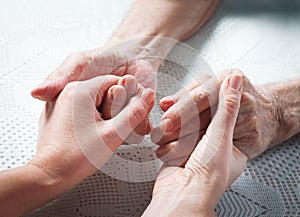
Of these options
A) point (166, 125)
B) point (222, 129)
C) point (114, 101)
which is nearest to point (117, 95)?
point (114, 101)

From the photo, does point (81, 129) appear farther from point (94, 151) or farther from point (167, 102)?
point (167, 102)

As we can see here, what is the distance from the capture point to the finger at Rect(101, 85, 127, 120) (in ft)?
3.50

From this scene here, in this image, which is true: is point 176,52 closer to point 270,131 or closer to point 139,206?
point 270,131

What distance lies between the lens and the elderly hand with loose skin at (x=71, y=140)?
911 millimetres

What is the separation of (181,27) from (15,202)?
713 mm

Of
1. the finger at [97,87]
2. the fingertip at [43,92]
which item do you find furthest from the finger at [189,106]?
the fingertip at [43,92]

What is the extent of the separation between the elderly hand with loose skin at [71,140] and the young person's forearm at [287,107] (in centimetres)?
32

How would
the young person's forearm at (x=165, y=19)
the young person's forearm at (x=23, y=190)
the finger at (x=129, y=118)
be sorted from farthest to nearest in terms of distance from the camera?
the young person's forearm at (x=165, y=19) → the finger at (x=129, y=118) → the young person's forearm at (x=23, y=190)

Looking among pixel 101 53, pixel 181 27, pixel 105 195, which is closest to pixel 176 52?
pixel 181 27

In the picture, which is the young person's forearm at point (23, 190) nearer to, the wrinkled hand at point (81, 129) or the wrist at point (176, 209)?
the wrinkled hand at point (81, 129)

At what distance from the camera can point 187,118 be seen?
1.06 meters

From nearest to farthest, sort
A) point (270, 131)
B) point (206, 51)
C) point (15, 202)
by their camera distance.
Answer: point (15, 202)
point (270, 131)
point (206, 51)

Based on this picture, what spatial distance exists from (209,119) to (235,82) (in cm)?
9

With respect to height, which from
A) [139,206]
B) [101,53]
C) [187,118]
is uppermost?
[101,53]
